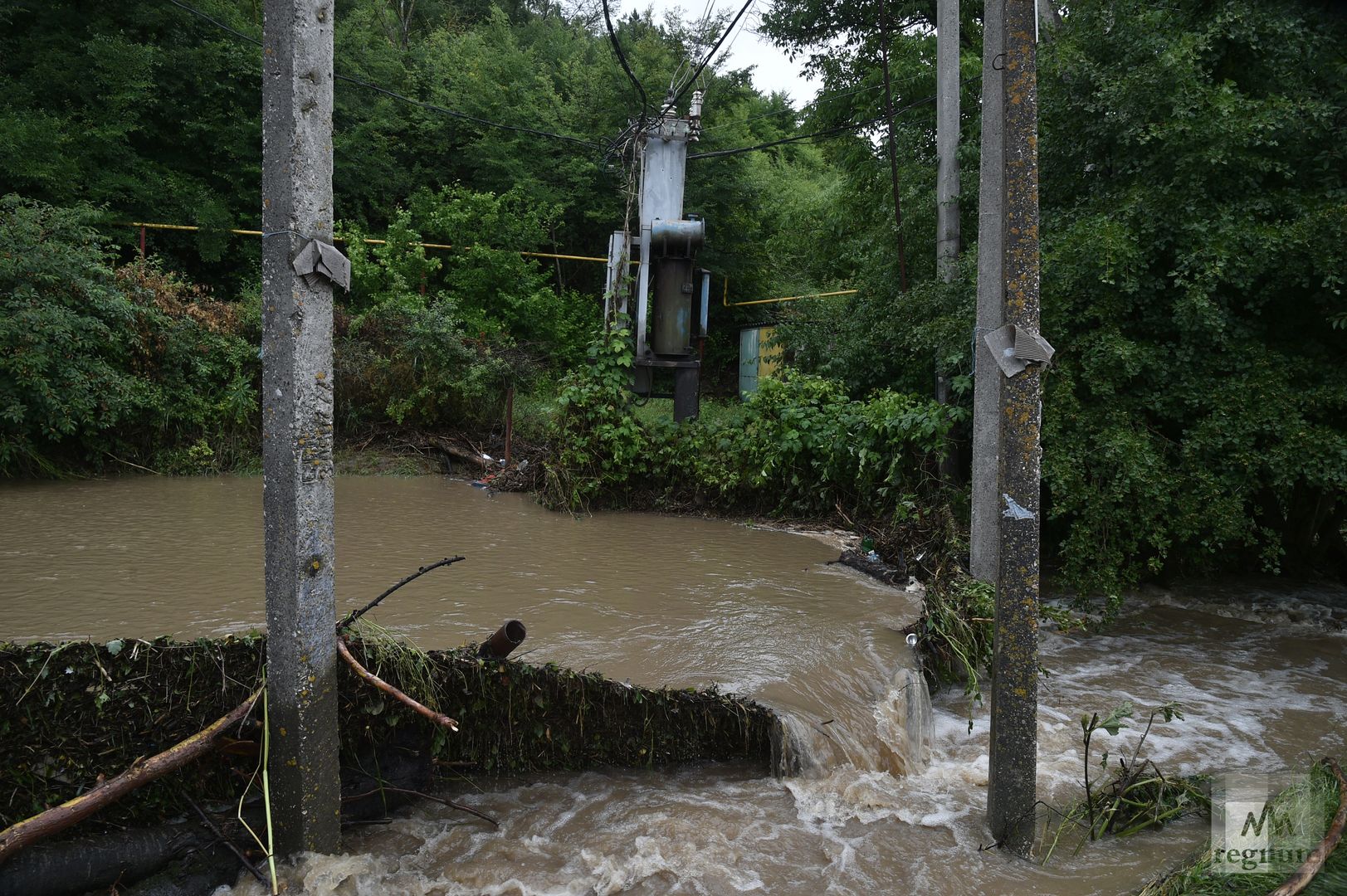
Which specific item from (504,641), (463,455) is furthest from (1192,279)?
(463,455)

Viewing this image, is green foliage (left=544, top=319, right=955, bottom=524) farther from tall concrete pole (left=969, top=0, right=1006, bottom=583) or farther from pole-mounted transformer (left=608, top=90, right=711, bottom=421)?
tall concrete pole (left=969, top=0, right=1006, bottom=583)

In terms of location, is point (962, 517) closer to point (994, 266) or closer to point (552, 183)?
point (994, 266)

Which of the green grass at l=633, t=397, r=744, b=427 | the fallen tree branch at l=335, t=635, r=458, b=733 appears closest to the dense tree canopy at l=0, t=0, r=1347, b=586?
the green grass at l=633, t=397, r=744, b=427

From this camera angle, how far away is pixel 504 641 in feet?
14.9

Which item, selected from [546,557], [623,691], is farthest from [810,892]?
[546,557]

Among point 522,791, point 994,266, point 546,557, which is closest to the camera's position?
point 522,791

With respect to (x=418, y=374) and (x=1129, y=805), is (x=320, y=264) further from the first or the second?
(x=418, y=374)

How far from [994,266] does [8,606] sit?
24.3 feet

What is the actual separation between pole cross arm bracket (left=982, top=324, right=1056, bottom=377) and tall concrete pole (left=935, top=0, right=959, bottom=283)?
18.9ft

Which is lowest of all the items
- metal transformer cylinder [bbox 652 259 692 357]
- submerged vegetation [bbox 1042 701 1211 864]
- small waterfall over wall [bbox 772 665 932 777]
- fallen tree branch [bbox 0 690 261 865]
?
submerged vegetation [bbox 1042 701 1211 864]

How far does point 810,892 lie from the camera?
420 cm

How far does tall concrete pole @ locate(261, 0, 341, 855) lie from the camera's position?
3.43 metres

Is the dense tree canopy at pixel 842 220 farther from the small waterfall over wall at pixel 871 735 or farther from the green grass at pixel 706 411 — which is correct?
the small waterfall over wall at pixel 871 735

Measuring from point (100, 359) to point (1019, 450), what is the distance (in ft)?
36.4
